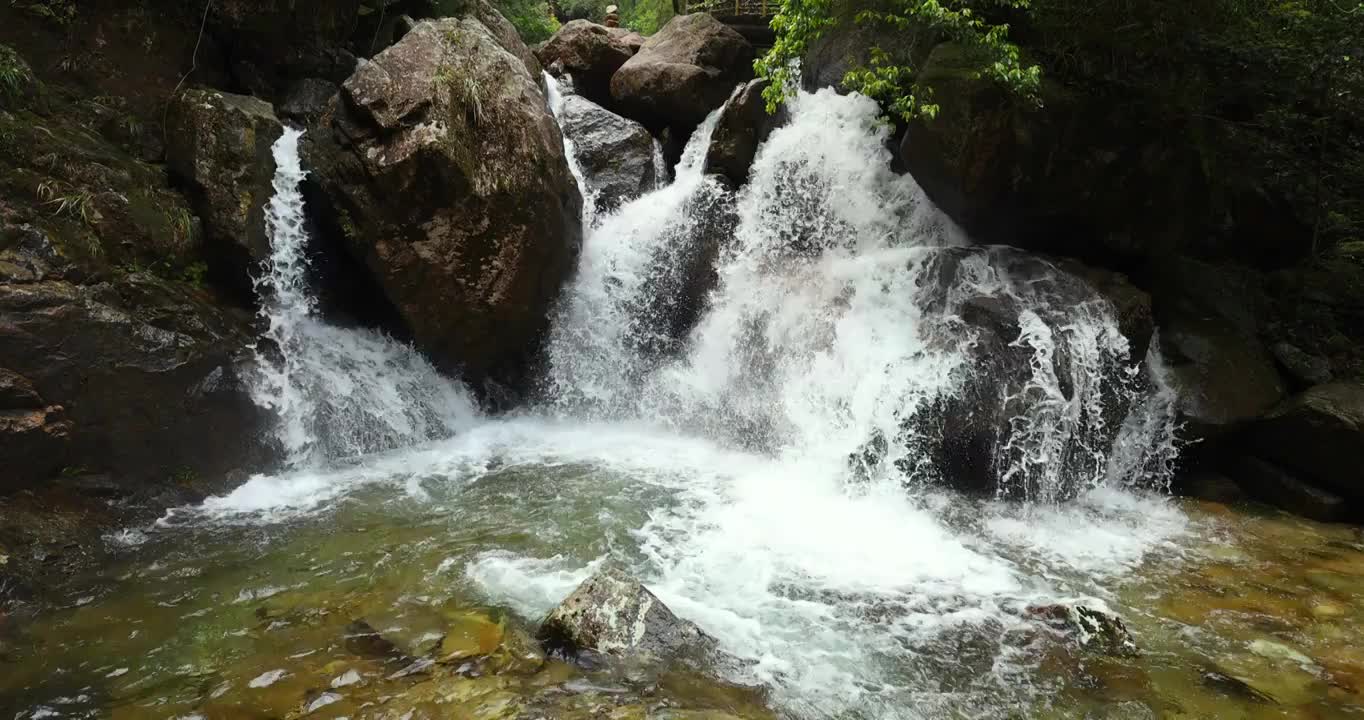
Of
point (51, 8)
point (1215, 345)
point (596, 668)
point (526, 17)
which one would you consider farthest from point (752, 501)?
point (526, 17)

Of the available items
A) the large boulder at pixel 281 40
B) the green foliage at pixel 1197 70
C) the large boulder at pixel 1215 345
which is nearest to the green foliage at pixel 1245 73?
the green foliage at pixel 1197 70

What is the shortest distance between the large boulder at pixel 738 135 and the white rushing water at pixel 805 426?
0.86ft

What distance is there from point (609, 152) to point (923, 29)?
544 centimetres

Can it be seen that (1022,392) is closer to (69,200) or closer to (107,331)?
(107,331)

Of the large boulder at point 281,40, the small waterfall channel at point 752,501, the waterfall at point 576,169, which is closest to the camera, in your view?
the small waterfall channel at point 752,501

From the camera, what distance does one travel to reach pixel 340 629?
15.4 ft

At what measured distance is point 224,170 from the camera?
7887 millimetres

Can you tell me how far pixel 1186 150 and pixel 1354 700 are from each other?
20.7ft

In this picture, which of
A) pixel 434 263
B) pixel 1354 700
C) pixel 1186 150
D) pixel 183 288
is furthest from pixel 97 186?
pixel 1186 150

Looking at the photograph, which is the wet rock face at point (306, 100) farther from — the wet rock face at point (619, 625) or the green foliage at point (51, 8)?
the wet rock face at point (619, 625)

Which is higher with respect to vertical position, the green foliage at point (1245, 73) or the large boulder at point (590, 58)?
the large boulder at point (590, 58)

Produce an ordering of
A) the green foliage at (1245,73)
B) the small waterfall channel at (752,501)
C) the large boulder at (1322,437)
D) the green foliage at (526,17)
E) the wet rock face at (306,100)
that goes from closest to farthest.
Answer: the small waterfall channel at (752,501)
the large boulder at (1322,437)
the green foliage at (1245,73)
the wet rock face at (306,100)
the green foliage at (526,17)

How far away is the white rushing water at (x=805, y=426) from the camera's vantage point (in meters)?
5.27

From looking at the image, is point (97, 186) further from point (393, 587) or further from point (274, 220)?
point (393, 587)
